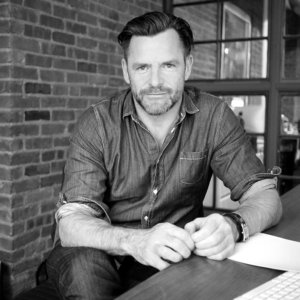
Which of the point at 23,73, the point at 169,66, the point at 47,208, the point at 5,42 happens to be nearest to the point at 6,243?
the point at 47,208

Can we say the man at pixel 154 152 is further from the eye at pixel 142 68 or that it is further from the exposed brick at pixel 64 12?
the exposed brick at pixel 64 12

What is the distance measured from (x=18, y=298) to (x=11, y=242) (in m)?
0.30

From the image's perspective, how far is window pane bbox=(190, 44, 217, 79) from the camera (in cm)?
359

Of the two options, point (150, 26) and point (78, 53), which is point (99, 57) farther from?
point (150, 26)

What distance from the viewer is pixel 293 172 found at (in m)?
3.35

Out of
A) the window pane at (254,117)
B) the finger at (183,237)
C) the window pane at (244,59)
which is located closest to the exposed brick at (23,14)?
the window pane at (244,59)

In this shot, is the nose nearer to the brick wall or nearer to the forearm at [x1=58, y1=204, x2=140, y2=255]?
the forearm at [x1=58, y1=204, x2=140, y2=255]

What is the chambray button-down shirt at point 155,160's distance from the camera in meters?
1.68

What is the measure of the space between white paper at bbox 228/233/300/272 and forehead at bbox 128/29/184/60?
2.51 feet

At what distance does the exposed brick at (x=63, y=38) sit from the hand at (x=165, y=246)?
6.21ft

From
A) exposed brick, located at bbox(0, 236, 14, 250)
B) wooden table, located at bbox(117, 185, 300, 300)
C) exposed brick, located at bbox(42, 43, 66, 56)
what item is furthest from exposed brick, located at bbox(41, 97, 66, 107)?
wooden table, located at bbox(117, 185, 300, 300)

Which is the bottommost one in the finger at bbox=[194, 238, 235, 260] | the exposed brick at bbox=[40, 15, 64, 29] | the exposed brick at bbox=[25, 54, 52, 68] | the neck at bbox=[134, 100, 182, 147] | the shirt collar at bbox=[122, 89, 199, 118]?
the finger at bbox=[194, 238, 235, 260]

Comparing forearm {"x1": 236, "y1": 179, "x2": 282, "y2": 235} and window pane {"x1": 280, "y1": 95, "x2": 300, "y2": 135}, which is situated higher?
window pane {"x1": 280, "y1": 95, "x2": 300, "y2": 135}

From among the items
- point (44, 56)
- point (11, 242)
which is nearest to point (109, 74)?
point (44, 56)
